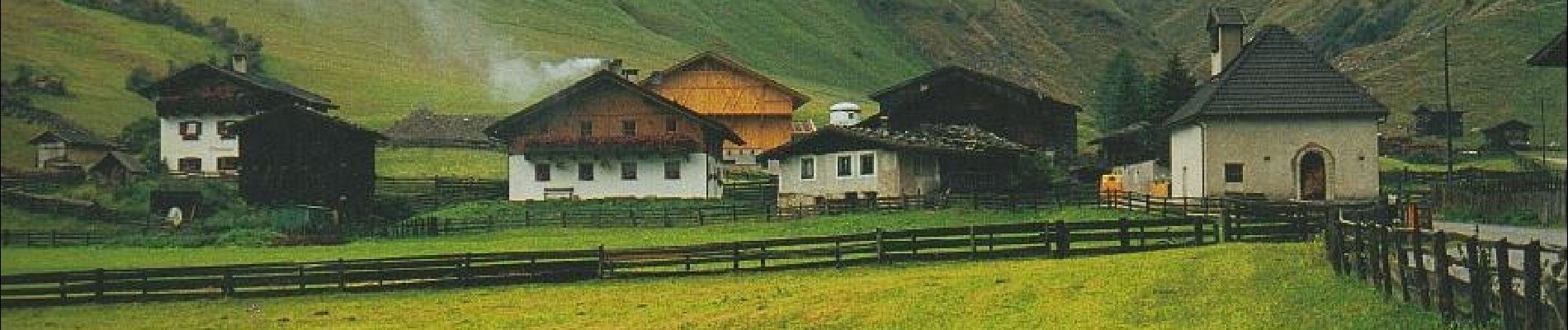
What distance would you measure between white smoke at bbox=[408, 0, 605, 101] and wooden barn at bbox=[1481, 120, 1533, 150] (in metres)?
72.9

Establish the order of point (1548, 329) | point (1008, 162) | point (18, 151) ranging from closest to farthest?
point (18, 151) → point (1548, 329) → point (1008, 162)

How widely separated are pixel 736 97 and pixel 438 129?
19.5m

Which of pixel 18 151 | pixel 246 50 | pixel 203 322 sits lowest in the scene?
pixel 203 322

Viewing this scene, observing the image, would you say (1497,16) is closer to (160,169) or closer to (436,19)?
(436,19)

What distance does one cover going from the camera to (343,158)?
237 ft

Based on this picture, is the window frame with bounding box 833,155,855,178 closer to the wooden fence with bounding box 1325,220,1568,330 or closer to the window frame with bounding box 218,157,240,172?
the window frame with bounding box 218,157,240,172

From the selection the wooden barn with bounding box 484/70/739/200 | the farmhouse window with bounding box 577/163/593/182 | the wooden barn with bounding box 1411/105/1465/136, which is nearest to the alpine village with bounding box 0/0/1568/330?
the wooden barn with bounding box 484/70/739/200

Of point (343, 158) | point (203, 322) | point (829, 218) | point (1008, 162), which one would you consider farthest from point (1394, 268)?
point (343, 158)

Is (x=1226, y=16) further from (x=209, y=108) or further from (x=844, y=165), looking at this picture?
(x=209, y=108)

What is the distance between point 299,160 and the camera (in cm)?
6981

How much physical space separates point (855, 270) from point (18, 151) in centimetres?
3035

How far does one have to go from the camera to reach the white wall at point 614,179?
80.0 metres

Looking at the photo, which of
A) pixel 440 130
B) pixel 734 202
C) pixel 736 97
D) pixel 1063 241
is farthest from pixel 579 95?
pixel 1063 241

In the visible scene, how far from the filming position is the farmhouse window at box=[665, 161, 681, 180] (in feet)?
264
